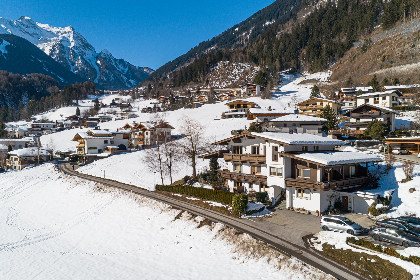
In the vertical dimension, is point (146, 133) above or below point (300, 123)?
below

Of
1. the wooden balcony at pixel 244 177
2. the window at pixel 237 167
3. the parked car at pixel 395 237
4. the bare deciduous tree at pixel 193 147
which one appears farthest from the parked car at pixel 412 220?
the bare deciduous tree at pixel 193 147

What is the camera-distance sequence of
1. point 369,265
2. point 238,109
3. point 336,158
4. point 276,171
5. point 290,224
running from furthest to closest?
point 238,109 → point 276,171 → point 336,158 → point 290,224 → point 369,265

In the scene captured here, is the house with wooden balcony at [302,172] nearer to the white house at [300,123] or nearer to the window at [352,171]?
the window at [352,171]

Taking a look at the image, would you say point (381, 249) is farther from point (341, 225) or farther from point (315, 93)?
point (315, 93)

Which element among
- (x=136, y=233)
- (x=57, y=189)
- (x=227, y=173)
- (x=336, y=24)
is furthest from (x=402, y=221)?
(x=336, y=24)

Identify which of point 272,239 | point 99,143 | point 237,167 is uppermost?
point 237,167

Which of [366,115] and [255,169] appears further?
[366,115]

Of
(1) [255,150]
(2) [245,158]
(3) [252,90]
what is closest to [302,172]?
(1) [255,150]
